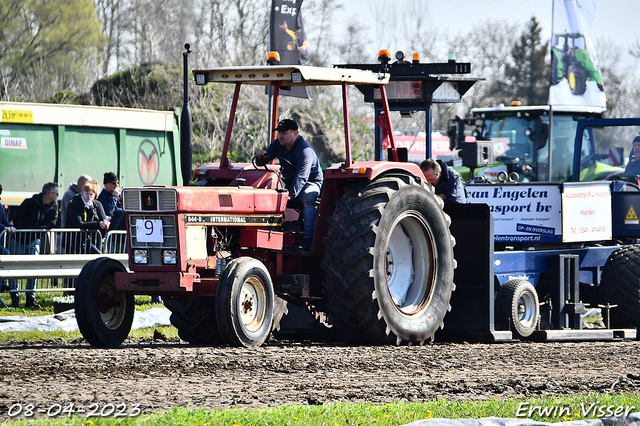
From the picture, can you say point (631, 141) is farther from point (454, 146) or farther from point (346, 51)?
point (346, 51)

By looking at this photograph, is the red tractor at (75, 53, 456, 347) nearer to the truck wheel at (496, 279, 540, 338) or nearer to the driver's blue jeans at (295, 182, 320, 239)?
the driver's blue jeans at (295, 182, 320, 239)

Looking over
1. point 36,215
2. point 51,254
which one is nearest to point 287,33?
point 36,215

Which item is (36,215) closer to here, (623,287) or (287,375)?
(287,375)

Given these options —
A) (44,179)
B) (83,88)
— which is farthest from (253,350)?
(83,88)

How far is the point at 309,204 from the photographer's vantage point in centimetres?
835

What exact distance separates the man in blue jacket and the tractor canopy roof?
1.47 m

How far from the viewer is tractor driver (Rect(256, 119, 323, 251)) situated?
8.23 meters

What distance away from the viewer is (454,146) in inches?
872

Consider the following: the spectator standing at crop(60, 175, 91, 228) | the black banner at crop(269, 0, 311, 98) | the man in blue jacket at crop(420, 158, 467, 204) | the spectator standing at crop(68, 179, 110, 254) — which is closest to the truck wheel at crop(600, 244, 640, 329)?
the man in blue jacket at crop(420, 158, 467, 204)

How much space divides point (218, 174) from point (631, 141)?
6.24 metres

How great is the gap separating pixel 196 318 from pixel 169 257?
3.62ft

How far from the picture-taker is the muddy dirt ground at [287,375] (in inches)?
209

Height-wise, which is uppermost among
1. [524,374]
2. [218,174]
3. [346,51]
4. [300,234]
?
[346,51]

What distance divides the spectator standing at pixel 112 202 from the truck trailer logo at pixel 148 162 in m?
3.94
